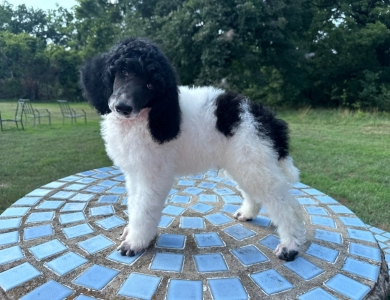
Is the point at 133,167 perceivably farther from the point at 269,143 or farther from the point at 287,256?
the point at 287,256

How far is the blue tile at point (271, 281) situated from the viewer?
197 cm

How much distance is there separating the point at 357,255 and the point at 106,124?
7.27 feet

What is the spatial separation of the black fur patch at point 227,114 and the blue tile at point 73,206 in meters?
1.69

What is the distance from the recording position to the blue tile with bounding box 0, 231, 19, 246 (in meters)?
2.41

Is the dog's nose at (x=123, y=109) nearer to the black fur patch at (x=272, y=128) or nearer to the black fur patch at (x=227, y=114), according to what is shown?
the black fur patch at (x=227, y=114)

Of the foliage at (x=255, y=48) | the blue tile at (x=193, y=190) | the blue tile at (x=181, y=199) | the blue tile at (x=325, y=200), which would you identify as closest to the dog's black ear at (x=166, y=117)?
the blue tile at (x=181, y=199)

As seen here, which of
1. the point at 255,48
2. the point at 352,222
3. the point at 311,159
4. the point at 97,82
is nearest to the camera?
the point at 97,82

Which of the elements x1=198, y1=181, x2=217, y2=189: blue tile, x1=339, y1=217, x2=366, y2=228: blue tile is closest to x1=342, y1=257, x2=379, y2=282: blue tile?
x1=339, y1=217, x2=366, y2=228: blue tile

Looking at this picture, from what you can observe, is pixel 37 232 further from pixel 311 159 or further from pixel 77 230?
pixel 311 159

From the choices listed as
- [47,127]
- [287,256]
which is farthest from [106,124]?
[47,127]

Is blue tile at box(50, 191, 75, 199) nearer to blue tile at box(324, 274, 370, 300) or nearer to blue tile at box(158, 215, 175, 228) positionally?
blue tile at box(158, 215, 175, 228)

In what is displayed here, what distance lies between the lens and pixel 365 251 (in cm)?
246

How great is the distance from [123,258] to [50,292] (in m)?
0.52

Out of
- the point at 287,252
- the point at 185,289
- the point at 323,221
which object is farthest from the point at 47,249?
the point at 323,221
